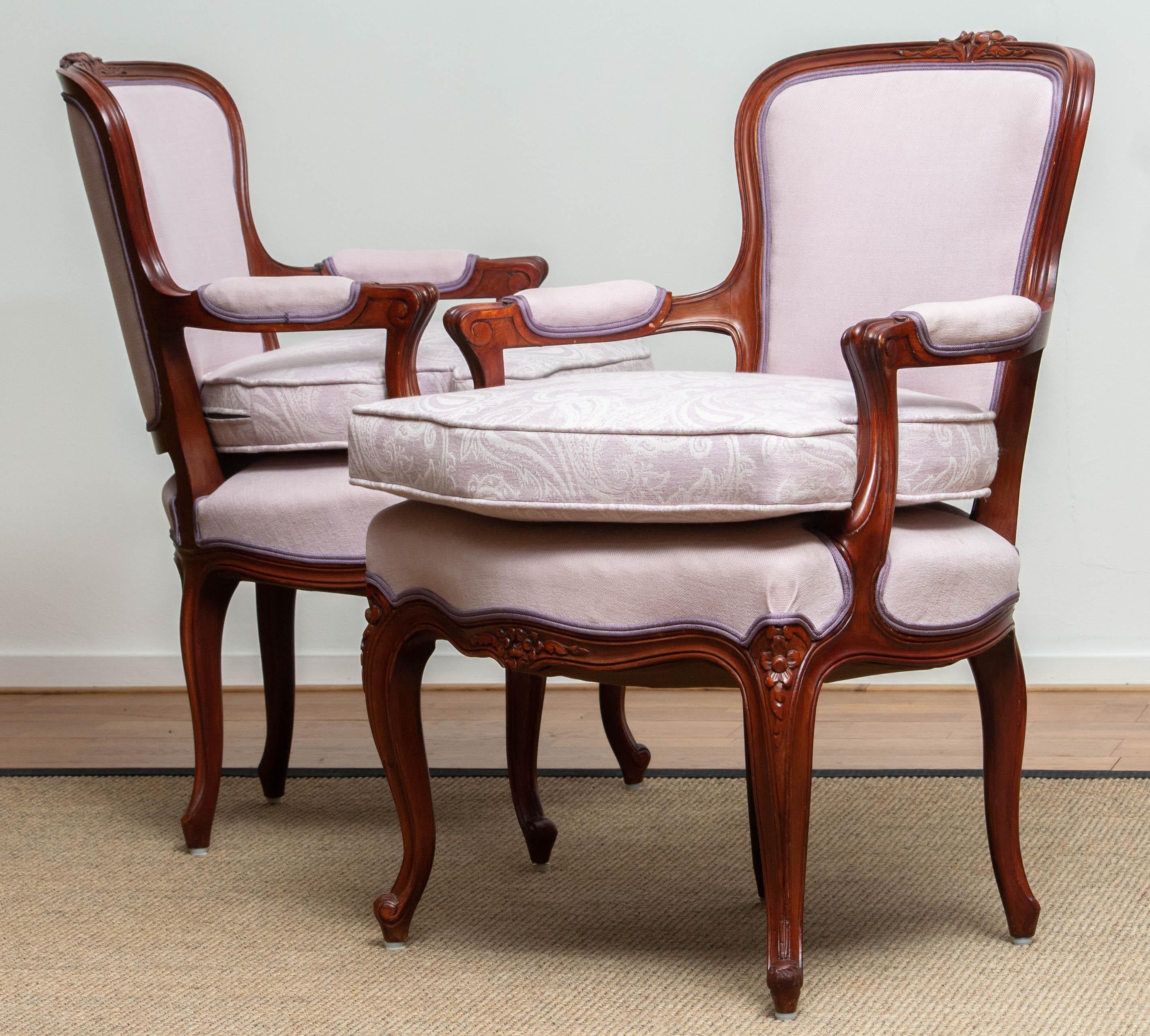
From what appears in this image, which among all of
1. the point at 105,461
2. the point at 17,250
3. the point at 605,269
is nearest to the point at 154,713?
the point at 105,461

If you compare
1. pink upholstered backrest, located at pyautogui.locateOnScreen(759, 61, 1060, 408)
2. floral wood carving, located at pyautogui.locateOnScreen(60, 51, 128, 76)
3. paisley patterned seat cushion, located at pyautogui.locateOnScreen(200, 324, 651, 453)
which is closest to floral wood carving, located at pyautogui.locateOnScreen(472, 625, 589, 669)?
paisley patterned seat cushion, located at pyautogui.locateOnScreen(200, 324, 651, 453)

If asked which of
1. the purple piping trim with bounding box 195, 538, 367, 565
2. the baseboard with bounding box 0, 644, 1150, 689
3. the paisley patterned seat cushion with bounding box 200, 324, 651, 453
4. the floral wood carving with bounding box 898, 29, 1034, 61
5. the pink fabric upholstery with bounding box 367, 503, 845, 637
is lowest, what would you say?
the baseboard with bounding box 0, 644, 1150, 689

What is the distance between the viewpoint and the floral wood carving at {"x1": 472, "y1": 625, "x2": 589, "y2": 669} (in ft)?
4.07

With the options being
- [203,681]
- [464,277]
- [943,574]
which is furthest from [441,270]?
[943,574]

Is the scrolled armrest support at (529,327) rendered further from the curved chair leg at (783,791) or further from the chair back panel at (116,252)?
the curved chair leg at (783,791)

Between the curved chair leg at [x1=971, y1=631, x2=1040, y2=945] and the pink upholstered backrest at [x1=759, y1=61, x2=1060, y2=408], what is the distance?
30 centimetres

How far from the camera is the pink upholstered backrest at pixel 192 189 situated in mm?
1756

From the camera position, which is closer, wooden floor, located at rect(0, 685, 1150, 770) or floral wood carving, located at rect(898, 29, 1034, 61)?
floral wood carving, located at rect(898, 29, 1034, 61)

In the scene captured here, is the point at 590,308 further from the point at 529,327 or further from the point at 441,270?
the point at 441,270

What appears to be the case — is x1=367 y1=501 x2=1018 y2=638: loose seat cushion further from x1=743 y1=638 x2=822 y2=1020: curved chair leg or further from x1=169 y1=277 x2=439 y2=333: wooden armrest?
x1=169 y1=277 x2=439 y2=333: wooden armrest

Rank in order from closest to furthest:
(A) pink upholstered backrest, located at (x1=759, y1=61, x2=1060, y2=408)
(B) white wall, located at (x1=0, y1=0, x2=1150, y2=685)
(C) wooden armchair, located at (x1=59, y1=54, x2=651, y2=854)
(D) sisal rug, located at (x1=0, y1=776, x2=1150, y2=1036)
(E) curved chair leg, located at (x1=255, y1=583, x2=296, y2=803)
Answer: (D) sisal rug, located at (x1=0, y1=776, x2=1150, y2=1036)
(A) pink upholstered backrest, located at (x1=759, y1=61, x2=1060, y2=408)
(C) wooden armchair, located at (x1=59, y1=54, x2=651, y2=854)
(E) curved chair leg, located at (x1=255, y1=583, x2=296, y2=803)
(B) white wall, located at (x1=0, y1=0, x2=1150, y2=685)

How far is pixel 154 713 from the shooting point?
8.25ft

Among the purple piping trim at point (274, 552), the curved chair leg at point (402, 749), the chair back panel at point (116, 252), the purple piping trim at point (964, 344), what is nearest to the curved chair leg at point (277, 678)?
the purple piping trim at point (274, 552)

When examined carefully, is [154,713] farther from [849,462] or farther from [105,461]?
[849,462]
